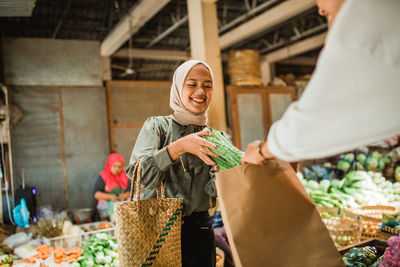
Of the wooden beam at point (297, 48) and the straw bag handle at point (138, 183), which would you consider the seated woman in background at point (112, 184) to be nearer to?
the straw bag handle at point (138, 183)

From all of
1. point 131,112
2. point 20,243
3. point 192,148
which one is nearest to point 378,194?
point 192,148

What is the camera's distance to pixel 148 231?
145 centimetres

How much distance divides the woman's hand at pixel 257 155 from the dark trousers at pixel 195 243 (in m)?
0.55

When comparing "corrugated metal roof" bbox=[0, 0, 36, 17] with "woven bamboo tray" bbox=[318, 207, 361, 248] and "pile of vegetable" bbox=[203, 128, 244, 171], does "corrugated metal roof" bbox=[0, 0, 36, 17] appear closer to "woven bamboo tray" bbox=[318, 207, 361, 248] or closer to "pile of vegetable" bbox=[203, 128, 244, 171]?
"pile of vegetable" bbox=[203, 128, 244, 171]

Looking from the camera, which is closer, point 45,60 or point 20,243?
point 20,243

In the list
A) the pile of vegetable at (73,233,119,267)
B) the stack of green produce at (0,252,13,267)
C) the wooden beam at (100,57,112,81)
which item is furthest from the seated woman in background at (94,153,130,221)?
the wooden beam at (100,57,112,81)

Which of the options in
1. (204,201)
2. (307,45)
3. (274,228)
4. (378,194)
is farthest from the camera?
(307,45)

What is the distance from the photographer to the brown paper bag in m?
1.20

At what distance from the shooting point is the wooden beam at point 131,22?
4.60 m

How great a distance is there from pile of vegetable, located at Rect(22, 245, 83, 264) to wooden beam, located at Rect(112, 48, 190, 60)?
486 cm

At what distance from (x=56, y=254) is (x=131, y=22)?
11.9 ft

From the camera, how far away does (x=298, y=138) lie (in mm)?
900

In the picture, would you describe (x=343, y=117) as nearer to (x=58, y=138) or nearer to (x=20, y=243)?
(x=20, y=243)

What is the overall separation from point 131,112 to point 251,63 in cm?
228
